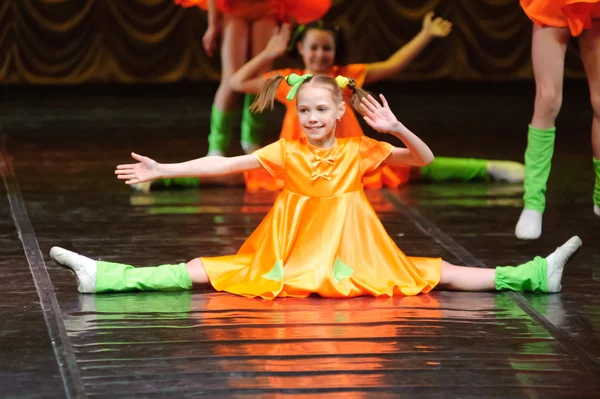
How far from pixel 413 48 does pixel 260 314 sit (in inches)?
85.5

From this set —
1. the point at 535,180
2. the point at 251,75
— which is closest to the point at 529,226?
the point at 535,180

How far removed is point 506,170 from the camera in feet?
16.9

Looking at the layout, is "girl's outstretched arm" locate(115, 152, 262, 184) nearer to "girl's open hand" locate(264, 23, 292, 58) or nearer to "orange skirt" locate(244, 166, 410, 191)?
"girl's open hand" locate(264, 23, 292, 58)

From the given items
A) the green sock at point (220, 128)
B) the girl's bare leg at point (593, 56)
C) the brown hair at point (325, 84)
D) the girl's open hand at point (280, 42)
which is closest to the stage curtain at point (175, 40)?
the green sock at point (220, 128)

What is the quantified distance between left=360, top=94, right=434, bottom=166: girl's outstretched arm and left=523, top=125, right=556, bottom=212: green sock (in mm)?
841

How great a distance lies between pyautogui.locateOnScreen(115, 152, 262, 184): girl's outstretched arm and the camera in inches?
116

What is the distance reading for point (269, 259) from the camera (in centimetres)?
315

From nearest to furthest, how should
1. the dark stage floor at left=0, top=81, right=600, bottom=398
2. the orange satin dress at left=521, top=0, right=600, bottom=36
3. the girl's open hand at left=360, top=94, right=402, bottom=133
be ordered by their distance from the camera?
the dark stage floor at left=0, top=81, right=600, bottom=398 < the girl's open hand at left=360, top=94, right=402, bottom=133 < the orange satin dress at left=521, top=0, right=600, bottom=36

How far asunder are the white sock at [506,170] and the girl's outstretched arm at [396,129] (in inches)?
82.8

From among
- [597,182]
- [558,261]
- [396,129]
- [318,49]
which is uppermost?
[318,49]

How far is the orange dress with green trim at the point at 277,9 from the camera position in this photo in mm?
5051

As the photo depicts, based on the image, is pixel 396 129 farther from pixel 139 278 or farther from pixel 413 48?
pixel 413 48

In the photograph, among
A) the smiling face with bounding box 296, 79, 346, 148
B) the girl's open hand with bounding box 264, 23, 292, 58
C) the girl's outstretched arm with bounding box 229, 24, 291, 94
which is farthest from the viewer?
the girl's outstretched arm with bounding box 229, 24, 291, 94

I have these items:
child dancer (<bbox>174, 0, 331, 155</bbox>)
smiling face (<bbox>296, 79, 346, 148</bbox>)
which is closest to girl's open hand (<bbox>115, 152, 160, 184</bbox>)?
smiling face (<bbox>296, 79, 346, 148</bbox>)
